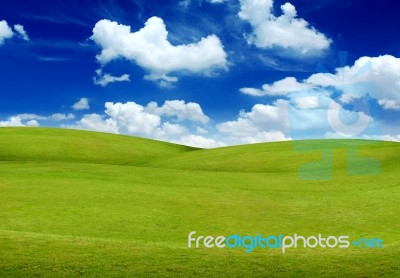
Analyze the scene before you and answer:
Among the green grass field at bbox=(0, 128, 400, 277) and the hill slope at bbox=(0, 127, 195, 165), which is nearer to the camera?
the green grass field at bbox=(0, 128, 400, 277)

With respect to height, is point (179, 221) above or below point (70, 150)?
below

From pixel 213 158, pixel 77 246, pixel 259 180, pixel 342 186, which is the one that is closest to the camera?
pixel 77 246

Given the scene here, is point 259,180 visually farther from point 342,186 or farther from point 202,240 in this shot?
point 202,240

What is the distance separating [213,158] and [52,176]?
2868cm

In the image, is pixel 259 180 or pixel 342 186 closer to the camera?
pixel 342 186

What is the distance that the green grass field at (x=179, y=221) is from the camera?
13.4 m

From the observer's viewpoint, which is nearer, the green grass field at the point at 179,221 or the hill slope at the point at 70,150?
the green grass field at the point at 179,221

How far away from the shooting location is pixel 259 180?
36562 millimetres

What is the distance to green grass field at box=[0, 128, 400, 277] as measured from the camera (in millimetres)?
13352

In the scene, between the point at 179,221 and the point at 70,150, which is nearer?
the point at 179,221

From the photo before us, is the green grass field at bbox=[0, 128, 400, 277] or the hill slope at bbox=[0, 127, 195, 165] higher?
the hill slope at bbox=[0, 127, 195, 165]

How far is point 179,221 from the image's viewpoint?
2095cm

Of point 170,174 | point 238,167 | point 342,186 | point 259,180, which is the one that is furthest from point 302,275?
point 238,167

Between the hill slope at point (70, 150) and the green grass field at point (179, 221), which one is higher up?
the hill slope at point (70, 150)
